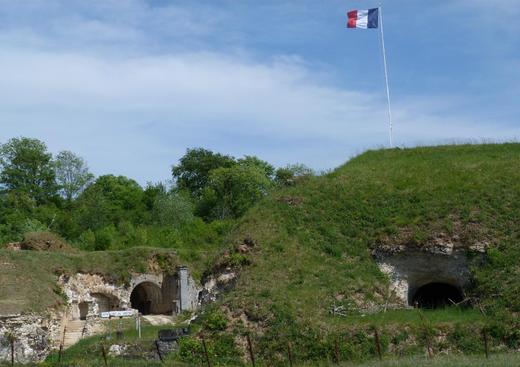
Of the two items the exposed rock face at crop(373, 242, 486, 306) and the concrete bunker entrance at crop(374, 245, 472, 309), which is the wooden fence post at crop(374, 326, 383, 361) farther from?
the exposed rock face at crop(373, 242, 486, 306)

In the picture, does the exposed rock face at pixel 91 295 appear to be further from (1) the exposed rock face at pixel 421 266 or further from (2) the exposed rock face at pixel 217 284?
(1) the exposed rock face at pixel 421 266

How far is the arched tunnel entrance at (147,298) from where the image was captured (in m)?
47.5

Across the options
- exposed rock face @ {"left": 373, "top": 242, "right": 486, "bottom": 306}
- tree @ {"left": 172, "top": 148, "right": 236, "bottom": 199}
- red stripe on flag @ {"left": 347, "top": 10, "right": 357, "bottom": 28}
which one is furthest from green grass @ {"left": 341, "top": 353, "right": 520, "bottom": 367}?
tree @ {"left": 172, "top": 148, "right": 236, "bottom": 199}

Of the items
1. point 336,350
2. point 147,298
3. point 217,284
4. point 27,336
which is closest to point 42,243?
point 147,298

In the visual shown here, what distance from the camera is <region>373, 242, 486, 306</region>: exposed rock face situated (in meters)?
26.7

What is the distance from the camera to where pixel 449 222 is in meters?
27.5

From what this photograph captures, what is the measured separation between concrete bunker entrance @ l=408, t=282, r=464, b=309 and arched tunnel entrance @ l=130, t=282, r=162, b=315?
21.1m

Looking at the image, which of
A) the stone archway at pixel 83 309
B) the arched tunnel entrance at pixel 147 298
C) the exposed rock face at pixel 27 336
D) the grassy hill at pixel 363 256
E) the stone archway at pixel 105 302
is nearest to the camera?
the grassy hill at pixel 363 256

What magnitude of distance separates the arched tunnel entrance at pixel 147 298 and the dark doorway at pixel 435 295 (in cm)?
2108

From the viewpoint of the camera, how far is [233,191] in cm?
7650

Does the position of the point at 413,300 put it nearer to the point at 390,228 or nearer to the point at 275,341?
the point at 390,228

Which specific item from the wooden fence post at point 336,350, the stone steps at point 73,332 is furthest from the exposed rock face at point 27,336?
the wooden fence post at point 336,350

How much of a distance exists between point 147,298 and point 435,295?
83.1 feet

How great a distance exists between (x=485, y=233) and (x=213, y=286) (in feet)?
33.7
